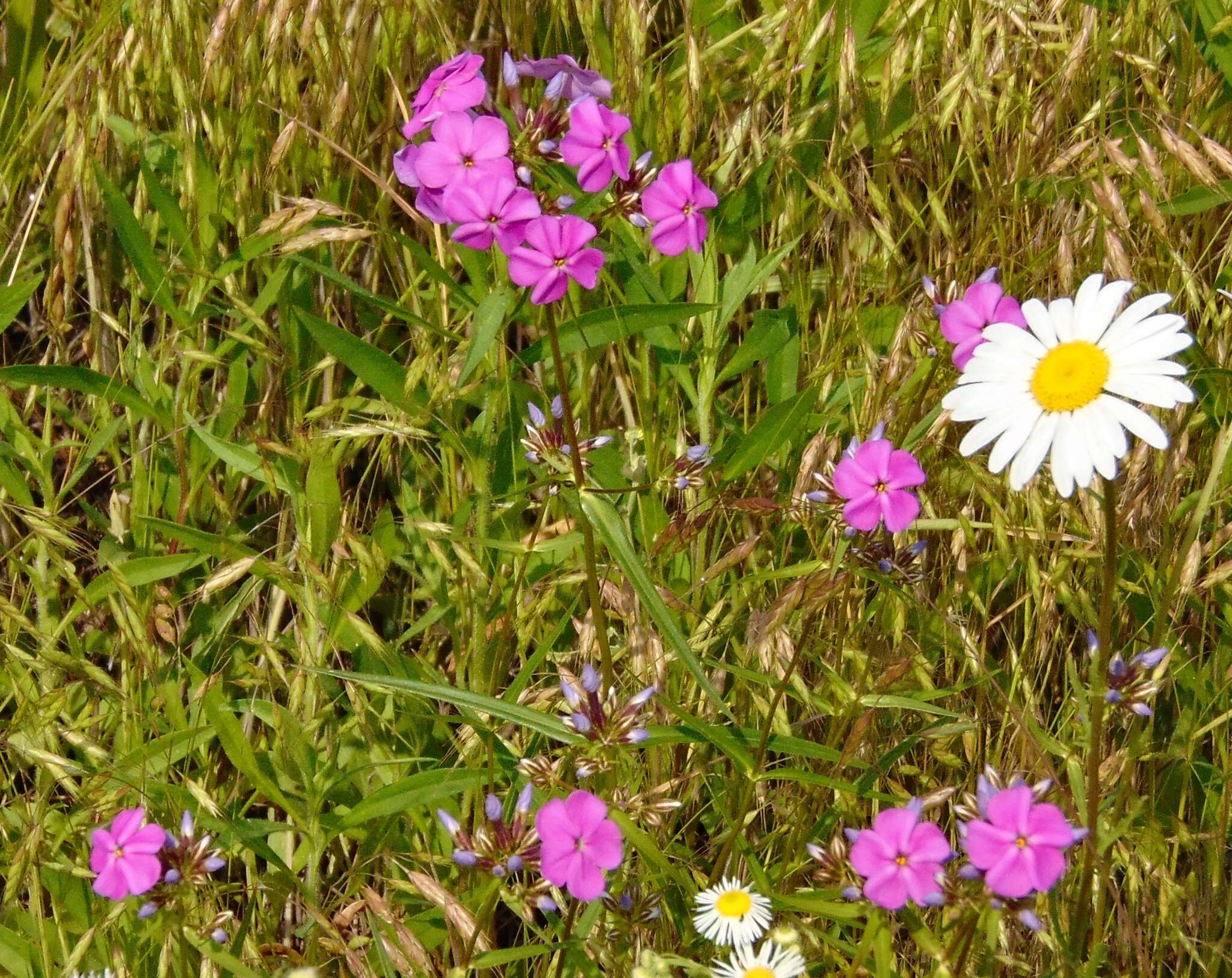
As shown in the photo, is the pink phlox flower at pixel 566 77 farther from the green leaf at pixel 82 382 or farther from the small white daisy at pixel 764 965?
the small white daisy at pixel 764 965

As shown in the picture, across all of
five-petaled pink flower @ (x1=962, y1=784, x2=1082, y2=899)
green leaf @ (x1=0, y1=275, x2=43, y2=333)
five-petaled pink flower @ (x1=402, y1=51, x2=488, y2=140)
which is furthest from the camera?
green leaf @ (x1=0, y1=275, x2=43, y2=333)

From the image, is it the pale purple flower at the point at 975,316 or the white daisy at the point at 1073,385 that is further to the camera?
the pale purple flower at the point at 975,316

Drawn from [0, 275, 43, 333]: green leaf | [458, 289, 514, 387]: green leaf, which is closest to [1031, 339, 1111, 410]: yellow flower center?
[458, 289, 514, 387]: green leaf

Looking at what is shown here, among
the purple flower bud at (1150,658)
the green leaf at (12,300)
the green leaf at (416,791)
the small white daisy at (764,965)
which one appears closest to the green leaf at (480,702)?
the green leaf at (416,791)

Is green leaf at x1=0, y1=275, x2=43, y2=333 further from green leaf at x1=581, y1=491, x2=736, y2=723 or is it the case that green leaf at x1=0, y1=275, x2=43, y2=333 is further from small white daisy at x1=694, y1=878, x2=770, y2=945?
small white daisy at x1=694, y1=878, x2=770, y2=945

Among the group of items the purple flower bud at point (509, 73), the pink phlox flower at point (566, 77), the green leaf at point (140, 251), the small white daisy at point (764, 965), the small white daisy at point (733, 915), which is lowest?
the small white daisy at point (764, 965)

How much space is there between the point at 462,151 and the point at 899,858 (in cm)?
88

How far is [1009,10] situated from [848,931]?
4.47 ft

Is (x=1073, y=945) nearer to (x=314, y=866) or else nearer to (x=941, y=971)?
(x=941, y=971)

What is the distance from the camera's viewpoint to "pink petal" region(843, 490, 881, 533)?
4.42 ft

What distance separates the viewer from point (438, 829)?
1725mm

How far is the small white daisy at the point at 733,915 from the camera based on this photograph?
1.33m

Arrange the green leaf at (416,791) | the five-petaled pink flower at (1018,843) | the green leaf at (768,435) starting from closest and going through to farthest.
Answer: the five-petaled pink flower at (1018,843)
the green leaf at (416,791)
the green leaf at (768,435)

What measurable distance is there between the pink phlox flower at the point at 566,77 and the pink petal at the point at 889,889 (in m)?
0.95
